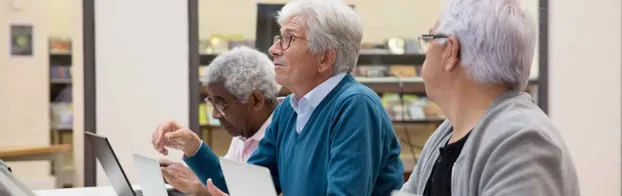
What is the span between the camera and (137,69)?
4.70 metres

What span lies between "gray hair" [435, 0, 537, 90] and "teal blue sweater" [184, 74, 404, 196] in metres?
0.52

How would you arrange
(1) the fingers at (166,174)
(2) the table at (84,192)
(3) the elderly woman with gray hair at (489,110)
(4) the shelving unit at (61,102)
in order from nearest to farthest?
(3) the elderly woman with gray hair at (489,110)
(1) the fingers at (166,174)
(2) the table at (84,192)
(4) the shelving unit at (61,102)

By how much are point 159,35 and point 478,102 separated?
3451 millimetres

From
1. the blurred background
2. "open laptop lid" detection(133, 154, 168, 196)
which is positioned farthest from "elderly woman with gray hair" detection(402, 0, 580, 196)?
the blurred background

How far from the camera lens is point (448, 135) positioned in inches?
63.3

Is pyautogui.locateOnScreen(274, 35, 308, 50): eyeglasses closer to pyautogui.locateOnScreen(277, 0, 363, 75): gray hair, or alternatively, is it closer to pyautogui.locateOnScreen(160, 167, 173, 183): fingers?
pyautogui.locateOnScreen(277, 0, 363, 75): gray hair

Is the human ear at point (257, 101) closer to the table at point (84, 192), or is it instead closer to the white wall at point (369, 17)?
the table at point (84, 192)

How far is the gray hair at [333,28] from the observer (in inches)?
83.1

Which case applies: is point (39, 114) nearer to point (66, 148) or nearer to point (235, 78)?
point (66, 148)

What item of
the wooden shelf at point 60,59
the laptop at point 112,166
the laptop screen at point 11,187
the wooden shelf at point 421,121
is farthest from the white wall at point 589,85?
the laptop screen at point 11,187

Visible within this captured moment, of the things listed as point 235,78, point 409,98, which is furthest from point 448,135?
point 409,98

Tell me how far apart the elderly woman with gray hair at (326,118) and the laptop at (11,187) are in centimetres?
40

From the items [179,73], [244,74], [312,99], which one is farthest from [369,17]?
[312,99]

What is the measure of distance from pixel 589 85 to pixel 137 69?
283 centimetres
